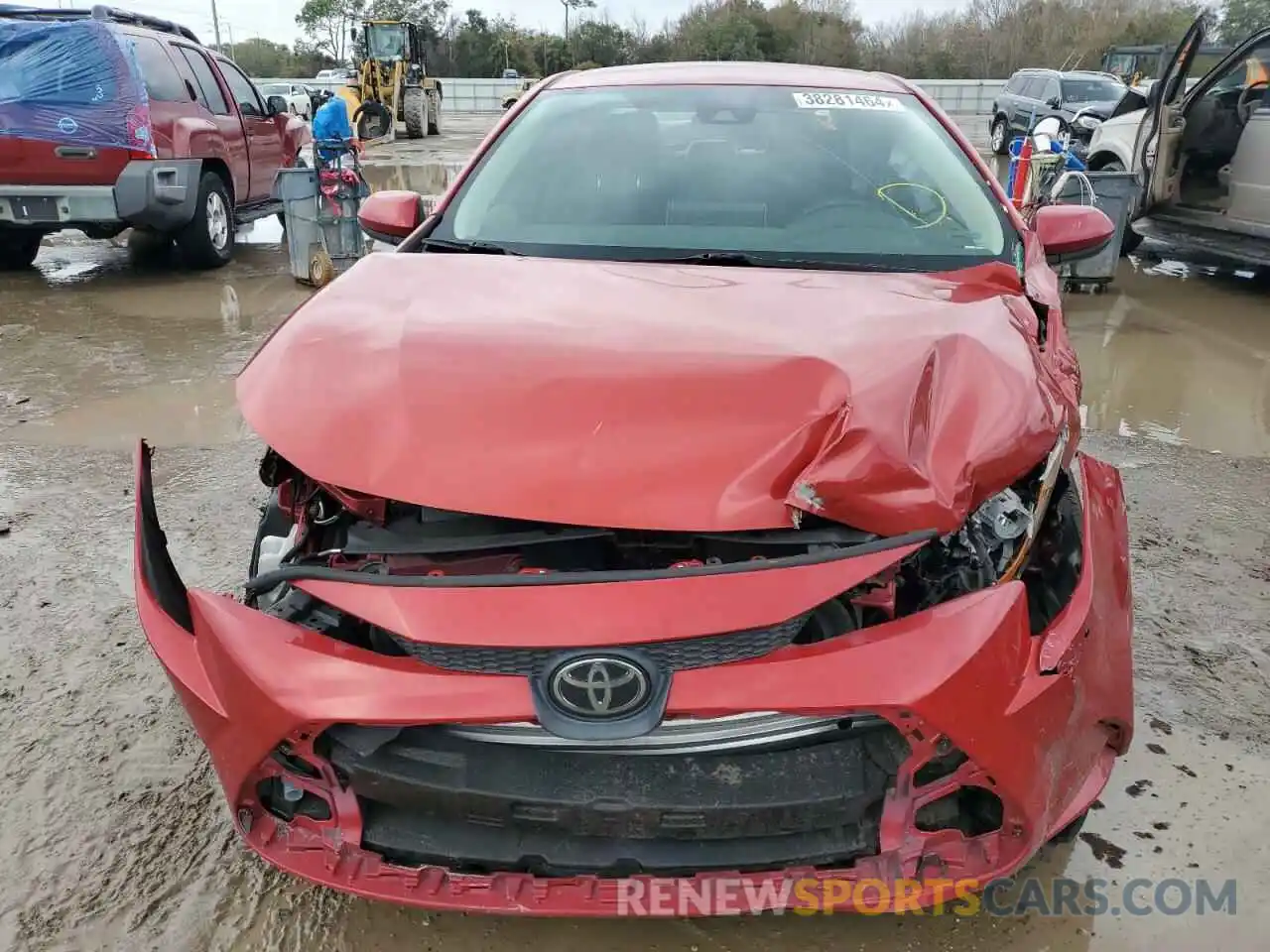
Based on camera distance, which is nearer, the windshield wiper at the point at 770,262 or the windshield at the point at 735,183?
the windshield wiper at the point at 770,262

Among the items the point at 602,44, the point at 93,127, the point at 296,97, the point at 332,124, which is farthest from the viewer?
the point at 602,44

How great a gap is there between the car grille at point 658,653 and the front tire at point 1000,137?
19271 mm

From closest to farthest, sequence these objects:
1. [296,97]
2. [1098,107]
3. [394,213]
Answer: [394,213], [1098,107], [296,97]

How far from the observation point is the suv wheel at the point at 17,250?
8125 mm

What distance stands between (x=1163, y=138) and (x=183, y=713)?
25.9ft

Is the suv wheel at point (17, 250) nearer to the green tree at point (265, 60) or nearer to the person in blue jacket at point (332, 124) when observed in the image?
the person in blue jacket at point (332, 124)

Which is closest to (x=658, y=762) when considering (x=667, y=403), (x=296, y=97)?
(x=667, y=403)

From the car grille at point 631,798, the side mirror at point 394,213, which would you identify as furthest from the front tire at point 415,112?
the car grille at point 631,798

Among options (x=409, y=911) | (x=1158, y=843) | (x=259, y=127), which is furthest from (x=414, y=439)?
(x=259, y=127)

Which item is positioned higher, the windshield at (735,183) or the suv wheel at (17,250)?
the windshield at (735,183)

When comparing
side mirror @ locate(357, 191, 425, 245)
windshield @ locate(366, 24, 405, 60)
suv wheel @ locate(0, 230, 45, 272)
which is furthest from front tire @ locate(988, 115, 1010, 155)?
side mirror @ locate(357, 191, 425, 245)

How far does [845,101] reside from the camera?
3178mm

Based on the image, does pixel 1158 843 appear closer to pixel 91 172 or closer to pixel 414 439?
pixel 414 439

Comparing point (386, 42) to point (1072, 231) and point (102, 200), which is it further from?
point (1072, 231)
